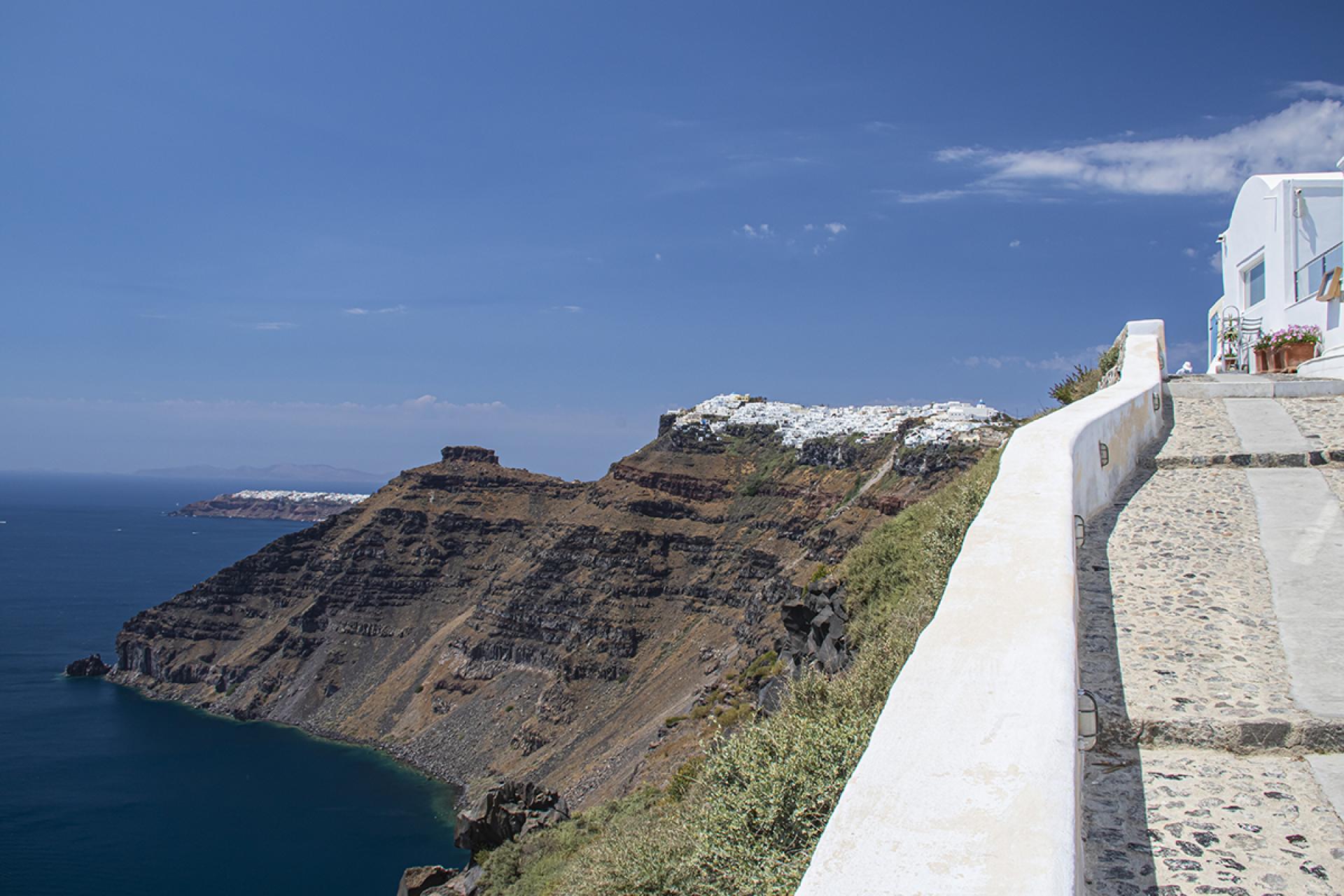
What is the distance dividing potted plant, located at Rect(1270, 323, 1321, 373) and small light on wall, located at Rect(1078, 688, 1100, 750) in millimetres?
15393

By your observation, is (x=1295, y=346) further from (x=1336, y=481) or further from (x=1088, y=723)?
(x=1088, y=723)

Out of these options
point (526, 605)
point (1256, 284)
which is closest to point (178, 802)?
point (526, 605)

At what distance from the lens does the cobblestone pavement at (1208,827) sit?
8.82 ft

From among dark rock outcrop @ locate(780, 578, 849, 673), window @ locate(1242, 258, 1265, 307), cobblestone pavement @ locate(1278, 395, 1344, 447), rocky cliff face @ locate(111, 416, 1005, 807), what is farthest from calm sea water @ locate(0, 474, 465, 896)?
cobblestone pavement @ locate(1278, 395, 1344, 447)

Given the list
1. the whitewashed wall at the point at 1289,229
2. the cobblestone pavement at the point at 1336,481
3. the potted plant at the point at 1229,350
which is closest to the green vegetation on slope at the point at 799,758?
the cobblestone pavement at the point at 1336,481

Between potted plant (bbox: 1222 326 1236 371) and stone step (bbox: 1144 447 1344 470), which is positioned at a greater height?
potted plant (bbox: 1222 326 1236 371)

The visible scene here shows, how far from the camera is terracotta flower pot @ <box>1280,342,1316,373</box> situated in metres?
15.9

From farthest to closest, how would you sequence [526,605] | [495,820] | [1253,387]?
[526,605] < [495,820] < [1253,387]

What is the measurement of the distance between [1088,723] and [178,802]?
251ft

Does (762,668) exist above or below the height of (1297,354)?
below

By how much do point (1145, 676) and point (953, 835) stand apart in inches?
87.3

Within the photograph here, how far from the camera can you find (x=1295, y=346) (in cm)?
1603

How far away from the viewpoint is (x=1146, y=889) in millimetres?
2693

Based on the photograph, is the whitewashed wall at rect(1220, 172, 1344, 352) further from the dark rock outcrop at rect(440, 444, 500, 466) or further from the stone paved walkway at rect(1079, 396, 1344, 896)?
the dark rock outcrop at rect(440, 444, 500, 466)
